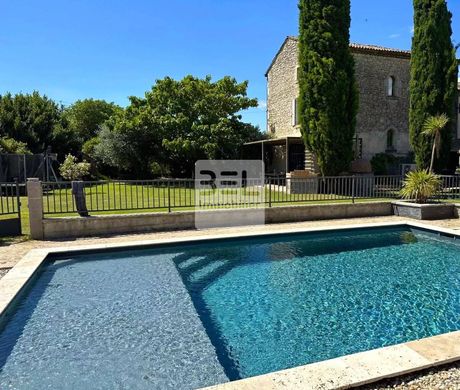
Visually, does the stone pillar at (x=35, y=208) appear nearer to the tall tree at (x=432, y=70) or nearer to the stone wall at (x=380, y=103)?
the tall tree at (x=432, y=70)

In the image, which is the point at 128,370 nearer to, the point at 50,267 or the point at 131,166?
the point at 50,267

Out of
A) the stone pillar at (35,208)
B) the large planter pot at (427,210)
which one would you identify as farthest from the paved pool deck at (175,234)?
the large planter pot at (427,210)

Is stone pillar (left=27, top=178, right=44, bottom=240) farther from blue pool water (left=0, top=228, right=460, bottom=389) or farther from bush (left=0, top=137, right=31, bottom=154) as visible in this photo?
bush (left=0, top=137, right=31, bottom=154)

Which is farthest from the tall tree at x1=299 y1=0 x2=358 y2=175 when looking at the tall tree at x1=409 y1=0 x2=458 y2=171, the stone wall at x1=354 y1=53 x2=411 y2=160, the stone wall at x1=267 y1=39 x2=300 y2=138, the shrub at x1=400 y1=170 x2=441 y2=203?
the shrub at x1=400 y1=170 x2=441 y2=203

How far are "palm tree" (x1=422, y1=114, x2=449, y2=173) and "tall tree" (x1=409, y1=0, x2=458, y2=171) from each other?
0.38 metres

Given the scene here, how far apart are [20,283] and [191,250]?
387 cm

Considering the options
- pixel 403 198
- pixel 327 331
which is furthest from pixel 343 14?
pixel 327 331

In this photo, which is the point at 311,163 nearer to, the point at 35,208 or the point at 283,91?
the point at 283,91

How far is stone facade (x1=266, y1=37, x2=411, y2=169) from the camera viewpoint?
22891 mm

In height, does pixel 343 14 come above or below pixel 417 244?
above

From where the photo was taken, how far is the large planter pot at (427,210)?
471 inches

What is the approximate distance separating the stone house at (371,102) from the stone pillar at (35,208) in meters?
15.5

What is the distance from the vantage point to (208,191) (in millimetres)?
14945

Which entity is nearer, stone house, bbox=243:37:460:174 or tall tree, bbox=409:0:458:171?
tall tree, bbox=409:0:458:171
